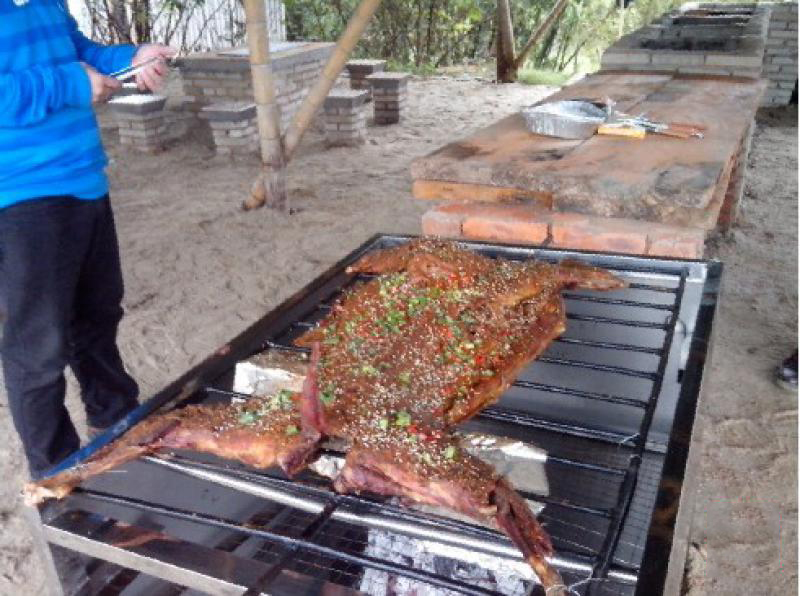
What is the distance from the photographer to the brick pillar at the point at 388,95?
8.71m

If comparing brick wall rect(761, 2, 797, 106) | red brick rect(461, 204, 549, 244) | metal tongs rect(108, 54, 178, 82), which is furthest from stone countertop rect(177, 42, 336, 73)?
red brick rect(461, 204, 549, 244)

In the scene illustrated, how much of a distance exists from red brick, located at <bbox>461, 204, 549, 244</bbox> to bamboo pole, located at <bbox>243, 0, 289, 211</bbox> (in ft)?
11.3

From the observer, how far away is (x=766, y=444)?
3051 mm

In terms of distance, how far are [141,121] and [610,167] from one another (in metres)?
6.27

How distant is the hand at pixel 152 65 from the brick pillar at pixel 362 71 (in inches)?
279

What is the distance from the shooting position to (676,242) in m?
2.18

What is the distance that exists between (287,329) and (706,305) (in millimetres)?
1138

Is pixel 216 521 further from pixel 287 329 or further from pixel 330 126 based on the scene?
pixel 330 126

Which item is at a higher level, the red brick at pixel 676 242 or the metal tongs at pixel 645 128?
the metal tongs at pixel 645 128

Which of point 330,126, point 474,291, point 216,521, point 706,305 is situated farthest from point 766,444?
point 330,126

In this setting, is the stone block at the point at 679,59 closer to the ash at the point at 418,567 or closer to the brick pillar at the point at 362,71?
the ash at the point at 418,567

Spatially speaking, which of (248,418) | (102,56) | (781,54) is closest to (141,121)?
(102,56)

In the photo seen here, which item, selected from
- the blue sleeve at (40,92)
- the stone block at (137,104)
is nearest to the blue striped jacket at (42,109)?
the blue sleeve at (40,92)

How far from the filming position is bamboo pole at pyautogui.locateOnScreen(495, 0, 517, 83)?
10648mm
